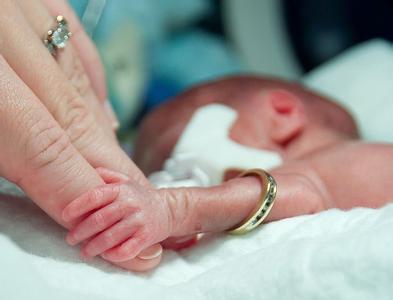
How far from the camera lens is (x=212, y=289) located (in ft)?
2.62

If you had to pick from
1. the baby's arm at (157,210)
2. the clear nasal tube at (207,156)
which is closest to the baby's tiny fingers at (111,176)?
the baby's arm at (157,210)

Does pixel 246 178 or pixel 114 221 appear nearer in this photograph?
pixel 114 221

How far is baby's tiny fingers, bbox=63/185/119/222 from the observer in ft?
2.60

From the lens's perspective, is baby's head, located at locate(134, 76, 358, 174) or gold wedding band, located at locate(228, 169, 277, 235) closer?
gold wedding band, located at locate(228, 169, 277, 235)

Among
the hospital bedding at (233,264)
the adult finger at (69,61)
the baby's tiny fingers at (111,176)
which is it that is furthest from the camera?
the adult finger at (69,61)

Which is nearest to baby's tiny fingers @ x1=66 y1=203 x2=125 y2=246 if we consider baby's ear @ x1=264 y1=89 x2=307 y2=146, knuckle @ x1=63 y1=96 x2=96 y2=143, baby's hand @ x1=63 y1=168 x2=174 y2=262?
baby's hand @ x1=63 y1=168 x2=174 y2=262

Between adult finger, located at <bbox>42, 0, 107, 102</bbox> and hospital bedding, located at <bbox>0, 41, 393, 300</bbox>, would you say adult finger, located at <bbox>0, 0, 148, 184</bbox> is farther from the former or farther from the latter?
adult finger, located at <bbox>42, 0, 107, 102</bbox>

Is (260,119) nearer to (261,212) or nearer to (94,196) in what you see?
(261,212)

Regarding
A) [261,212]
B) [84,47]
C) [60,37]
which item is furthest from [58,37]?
[261,212]

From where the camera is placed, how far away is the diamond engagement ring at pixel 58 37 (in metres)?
0.97

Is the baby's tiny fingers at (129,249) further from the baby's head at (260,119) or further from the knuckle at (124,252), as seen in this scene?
the baby's head at (260,119)

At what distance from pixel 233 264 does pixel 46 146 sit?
238 millimetres

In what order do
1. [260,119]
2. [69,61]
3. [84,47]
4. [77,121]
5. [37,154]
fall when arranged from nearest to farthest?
[37,154] < [77,121] < [69,61] < [84,47] < [260,119]

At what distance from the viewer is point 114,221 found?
2.64ft
